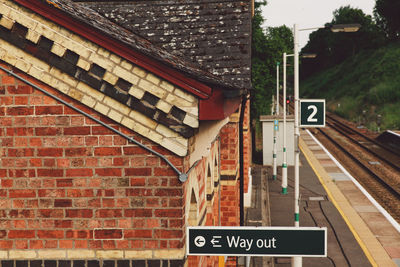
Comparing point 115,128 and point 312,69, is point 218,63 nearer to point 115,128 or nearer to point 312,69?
point 115,128

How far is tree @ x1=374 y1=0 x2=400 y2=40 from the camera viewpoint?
2416 inches

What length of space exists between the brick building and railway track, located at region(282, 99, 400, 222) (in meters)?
13.6

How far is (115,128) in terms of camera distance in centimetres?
382

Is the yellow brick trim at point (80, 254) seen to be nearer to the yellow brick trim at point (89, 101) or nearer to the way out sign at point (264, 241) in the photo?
the way out sign at point (264, 241)

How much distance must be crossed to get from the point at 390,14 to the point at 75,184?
67.3 metres

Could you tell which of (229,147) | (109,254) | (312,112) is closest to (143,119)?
(109,254)

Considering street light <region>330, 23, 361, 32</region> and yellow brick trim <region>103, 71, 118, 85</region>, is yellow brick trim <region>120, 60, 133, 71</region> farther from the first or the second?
street light <region>330, 23, 361, 32</region>

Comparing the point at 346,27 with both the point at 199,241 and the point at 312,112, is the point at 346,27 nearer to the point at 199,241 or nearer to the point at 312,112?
the point at 312,112

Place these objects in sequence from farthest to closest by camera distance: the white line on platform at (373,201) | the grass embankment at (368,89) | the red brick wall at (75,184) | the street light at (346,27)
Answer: the grass embankment at (368,89) → the white line on platform at (373,201) → the street light at (346,27) → the red brick wall at (75,184)

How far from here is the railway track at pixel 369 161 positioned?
1823 cm

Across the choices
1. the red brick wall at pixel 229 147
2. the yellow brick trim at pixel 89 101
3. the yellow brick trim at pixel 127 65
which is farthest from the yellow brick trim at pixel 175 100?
the red brick wall at pixel 229 147

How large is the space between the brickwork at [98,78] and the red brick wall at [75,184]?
13cm

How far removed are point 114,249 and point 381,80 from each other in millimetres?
53312

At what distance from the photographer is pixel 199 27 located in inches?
290
